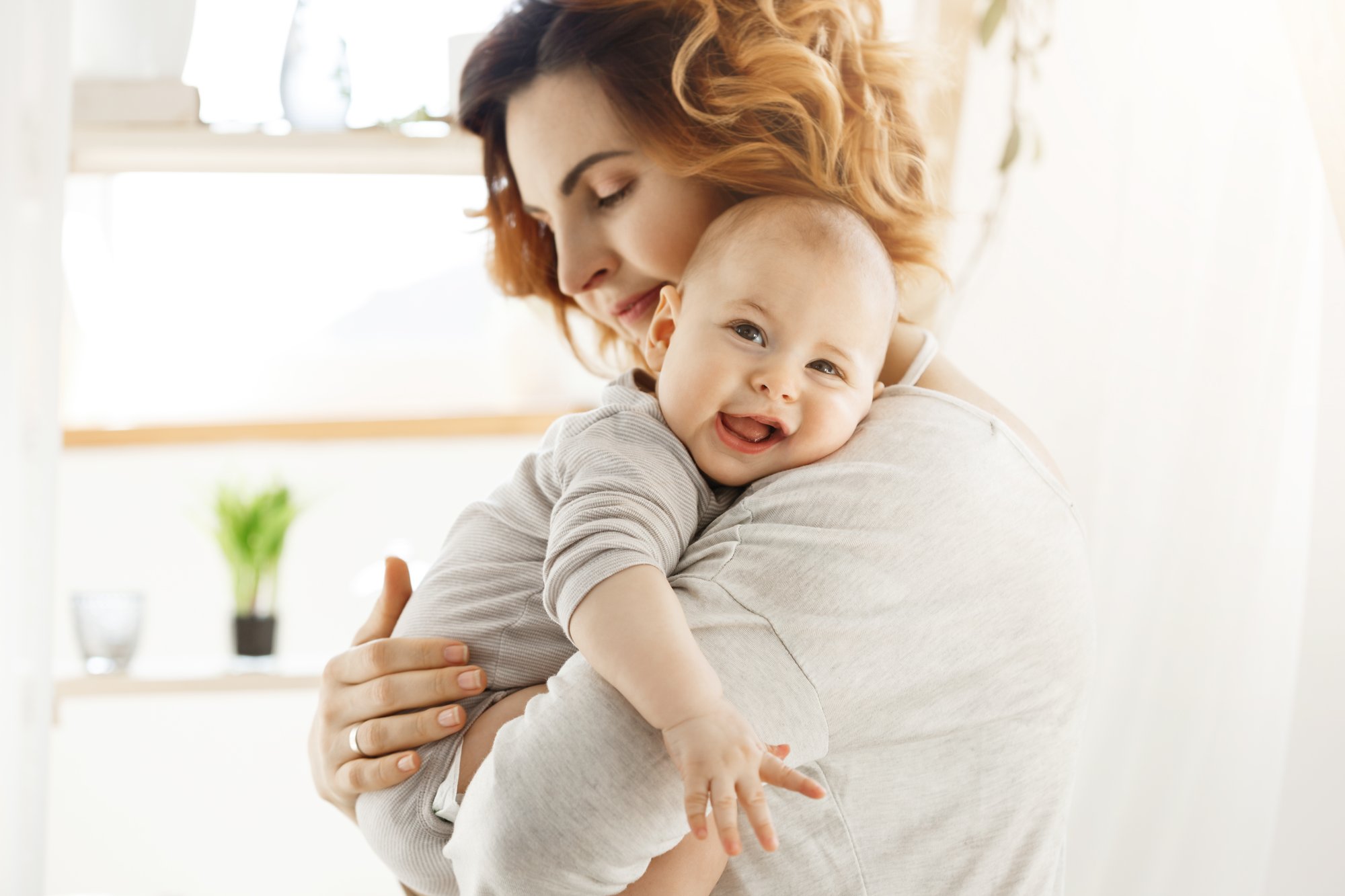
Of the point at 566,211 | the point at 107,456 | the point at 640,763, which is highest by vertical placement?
the point at 566,211

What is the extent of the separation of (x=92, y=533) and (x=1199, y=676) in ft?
7.53

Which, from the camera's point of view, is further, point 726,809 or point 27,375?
point 27,375

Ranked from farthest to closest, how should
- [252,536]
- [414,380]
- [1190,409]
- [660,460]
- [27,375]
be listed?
[414,380]
[252,536]
[27,375]
[1190,409]
[660,460]

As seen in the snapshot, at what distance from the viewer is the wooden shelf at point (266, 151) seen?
202 centimetres

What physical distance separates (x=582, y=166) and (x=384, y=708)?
58cm

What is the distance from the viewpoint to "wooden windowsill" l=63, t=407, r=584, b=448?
8.13 feet

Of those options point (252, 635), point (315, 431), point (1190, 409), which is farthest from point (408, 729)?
point (315, 431)

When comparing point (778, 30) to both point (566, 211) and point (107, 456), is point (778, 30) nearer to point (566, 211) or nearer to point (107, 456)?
point (566, 211)

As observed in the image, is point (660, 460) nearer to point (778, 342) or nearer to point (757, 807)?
point (778, 342)

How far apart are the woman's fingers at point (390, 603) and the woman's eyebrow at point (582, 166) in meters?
0.43

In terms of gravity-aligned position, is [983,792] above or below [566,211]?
below

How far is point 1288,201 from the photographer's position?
1402 millimetres

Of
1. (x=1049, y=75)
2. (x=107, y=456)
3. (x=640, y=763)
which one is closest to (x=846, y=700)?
(x=640, y=763)

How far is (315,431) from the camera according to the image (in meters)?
2.53
